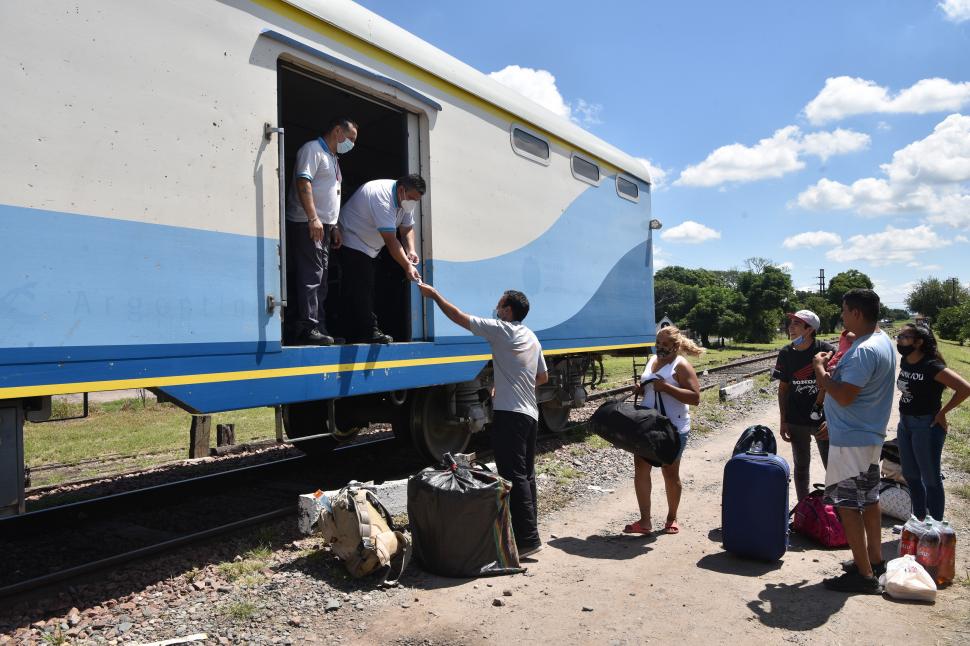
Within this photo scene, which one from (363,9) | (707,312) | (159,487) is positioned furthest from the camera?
(707,312)

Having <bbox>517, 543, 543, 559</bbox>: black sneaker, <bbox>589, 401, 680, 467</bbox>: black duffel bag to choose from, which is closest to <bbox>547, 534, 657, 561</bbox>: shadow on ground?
→ <bbox>517, 543, 543, 559</bbox>: black sneaker

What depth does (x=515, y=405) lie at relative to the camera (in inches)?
186

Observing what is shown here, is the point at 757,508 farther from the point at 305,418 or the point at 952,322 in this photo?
the point at 952,322

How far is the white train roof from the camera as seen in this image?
4.91 meters

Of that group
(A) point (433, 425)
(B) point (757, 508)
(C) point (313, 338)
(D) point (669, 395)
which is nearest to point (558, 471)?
(A) point (433, 425)

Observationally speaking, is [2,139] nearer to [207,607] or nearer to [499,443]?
[207,607]

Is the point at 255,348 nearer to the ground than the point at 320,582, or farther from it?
farther from it

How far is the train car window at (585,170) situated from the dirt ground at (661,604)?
4.27 m

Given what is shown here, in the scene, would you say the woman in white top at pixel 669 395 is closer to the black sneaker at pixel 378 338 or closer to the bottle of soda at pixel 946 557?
the bottle of soda at pixel 946 557

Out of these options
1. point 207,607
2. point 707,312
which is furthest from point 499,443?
point 707,312

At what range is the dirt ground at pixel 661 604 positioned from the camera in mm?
3543

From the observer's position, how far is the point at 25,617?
3729 mm

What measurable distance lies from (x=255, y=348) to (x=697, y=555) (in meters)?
3.26

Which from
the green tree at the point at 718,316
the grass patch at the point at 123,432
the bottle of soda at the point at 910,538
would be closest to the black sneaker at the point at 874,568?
the bottle of soda at the point at 910,538
